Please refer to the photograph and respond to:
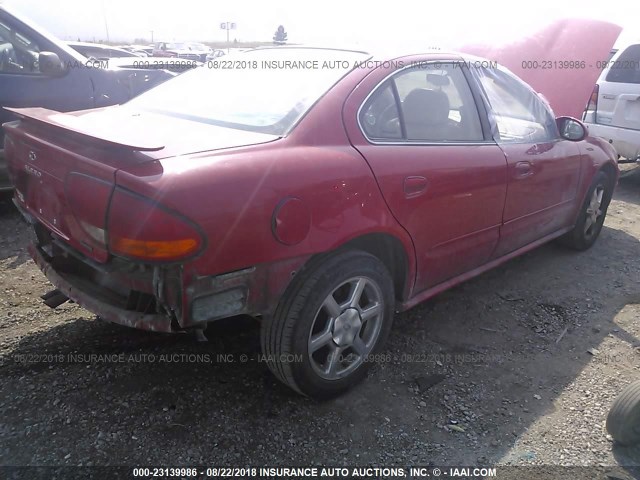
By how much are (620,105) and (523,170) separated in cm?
442

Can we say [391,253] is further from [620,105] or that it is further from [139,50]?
[139,50]

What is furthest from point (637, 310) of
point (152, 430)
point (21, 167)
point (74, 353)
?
point (21, 167)

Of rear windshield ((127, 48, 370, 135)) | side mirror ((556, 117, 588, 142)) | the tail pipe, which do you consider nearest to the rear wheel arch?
rear windshield ((127, 48, 370, 135))

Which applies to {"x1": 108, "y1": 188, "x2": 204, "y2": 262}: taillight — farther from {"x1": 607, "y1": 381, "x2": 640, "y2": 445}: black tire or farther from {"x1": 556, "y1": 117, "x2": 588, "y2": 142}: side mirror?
{"x1": 556, "y1": 117, "x2": 588, "y2": 142}: side mirror

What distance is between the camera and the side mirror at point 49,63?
4.46 meters

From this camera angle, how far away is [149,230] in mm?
1788

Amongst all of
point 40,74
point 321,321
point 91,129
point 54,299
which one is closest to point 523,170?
point 321,321

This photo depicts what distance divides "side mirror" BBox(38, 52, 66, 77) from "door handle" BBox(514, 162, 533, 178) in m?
3.95

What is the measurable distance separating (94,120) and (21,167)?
42 centimetres

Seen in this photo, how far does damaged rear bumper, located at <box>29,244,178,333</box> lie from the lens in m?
2.02

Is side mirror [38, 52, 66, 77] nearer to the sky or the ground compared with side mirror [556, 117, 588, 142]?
nearer to the sky

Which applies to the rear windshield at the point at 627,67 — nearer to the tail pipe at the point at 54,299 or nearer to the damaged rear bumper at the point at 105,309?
the damaged rear bumper at the point at 105,309

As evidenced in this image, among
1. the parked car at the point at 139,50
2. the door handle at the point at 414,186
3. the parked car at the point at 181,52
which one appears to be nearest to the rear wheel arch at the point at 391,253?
the door handle at the point at 414,186

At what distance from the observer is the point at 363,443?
2248mm
